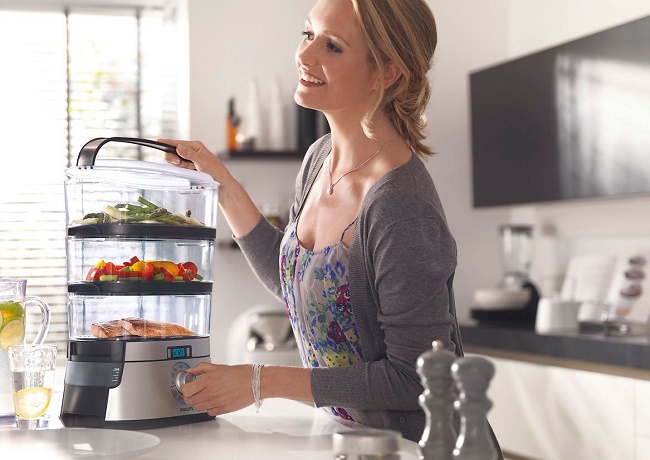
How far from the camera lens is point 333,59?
5.27 feet

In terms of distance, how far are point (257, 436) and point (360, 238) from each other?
38 centimetres

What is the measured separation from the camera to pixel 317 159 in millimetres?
1888

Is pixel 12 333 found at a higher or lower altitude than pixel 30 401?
higher

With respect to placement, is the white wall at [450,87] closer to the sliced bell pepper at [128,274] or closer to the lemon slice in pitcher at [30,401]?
the sliced bell pepper at [128,274]

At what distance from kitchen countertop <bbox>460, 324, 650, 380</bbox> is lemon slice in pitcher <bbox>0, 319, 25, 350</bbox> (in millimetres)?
2195

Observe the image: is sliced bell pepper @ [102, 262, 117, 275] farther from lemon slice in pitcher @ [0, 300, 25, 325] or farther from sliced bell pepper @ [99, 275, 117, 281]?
lemon slice in pitcher @ [0, 300, 25, 325]

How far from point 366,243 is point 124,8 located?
10.9 ft

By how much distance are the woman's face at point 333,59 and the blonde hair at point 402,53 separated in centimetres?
3

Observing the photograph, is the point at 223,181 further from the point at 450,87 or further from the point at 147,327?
the point at 450,87

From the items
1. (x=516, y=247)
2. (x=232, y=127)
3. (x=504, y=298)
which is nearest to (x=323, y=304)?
(x=504, y=298)

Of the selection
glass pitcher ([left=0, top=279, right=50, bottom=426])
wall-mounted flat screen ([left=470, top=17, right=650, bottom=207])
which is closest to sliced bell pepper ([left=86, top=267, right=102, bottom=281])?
glass pitcher ([left=0, top=279, right=50, bottom=426])

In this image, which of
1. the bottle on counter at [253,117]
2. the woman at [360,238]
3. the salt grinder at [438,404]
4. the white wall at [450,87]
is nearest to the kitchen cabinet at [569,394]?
the white wall at [450,87]

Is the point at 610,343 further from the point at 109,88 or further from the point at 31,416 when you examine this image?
the point at 109,88

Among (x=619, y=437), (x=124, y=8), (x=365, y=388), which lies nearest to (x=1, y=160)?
(x=124, y=8)
